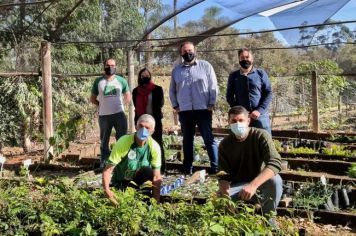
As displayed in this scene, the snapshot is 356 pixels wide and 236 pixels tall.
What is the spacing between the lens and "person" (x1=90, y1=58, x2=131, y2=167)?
227 inches

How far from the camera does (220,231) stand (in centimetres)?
225

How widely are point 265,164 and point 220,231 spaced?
49.1 inches

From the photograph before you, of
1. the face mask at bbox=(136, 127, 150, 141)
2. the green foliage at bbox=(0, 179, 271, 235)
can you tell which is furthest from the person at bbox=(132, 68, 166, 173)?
the green foliage at bbox=(0, 179, 271, 235)

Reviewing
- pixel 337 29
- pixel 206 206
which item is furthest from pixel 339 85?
pixel 206 206

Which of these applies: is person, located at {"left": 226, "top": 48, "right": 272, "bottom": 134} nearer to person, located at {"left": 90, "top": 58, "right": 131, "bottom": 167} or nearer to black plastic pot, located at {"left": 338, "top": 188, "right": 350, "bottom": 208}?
black plastic pot, located at {"left": 338, "top": 188, "right": 350, "bottom": 208}

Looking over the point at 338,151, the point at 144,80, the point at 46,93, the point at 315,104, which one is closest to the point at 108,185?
the point at 144,80

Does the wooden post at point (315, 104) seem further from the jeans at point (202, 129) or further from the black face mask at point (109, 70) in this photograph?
the black face mask at point (109, 70)

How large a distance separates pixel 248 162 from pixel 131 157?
3.03 feet

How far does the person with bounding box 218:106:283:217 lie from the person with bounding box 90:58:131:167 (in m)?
2.49

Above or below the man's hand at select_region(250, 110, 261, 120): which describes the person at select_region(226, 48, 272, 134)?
above

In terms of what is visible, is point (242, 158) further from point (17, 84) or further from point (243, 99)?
point (17, 84)

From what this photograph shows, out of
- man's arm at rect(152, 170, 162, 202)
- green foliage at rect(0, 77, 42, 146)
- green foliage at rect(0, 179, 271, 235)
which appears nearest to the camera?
green foliage at rect(0, 179, 271, 235)

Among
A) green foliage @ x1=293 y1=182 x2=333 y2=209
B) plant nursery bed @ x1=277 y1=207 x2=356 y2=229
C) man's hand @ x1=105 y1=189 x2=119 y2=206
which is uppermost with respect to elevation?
man's hand @ x1=105 y1=189 x2=119 y2=206

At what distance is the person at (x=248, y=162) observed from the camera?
339cm
